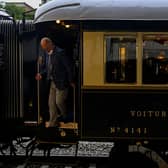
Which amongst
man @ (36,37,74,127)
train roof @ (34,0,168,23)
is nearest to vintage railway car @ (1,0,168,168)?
train roof @ (34,0,168,23)

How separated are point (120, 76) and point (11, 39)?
2.27 m

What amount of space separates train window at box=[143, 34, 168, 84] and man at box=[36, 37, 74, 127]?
119 cm

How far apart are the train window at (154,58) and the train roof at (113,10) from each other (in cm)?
32

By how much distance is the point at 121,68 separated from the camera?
792 cm

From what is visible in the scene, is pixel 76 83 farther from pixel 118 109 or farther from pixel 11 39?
pixel 11 39

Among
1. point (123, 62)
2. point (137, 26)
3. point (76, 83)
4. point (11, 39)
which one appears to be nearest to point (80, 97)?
point (76, 83)

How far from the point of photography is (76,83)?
8.16m

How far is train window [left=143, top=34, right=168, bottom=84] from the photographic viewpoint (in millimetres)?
7875

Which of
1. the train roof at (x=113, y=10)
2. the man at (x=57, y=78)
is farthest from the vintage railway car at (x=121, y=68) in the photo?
the man at (x=57, y=78)

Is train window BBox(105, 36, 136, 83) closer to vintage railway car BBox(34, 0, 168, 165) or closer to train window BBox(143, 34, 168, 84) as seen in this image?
vintage railway car BBox(34, 0, 168, 165)

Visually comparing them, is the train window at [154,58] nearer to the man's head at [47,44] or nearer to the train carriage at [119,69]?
the train carriage at [119,69]

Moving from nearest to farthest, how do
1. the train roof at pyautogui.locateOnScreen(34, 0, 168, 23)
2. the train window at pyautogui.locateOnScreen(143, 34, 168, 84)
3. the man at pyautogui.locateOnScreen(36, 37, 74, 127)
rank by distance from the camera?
the train roof at pyautogui.locateOnScreen(34, 0, 168, 23) → the train window at pyautogui.locateOnScreen(143, 34, 168, 84) → the man at pyautogui.locateOnScreen(36, 37, 74, 127)

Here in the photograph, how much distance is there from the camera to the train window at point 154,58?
7875 mm

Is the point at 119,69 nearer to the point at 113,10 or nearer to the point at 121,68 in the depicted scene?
the point at 121,68
